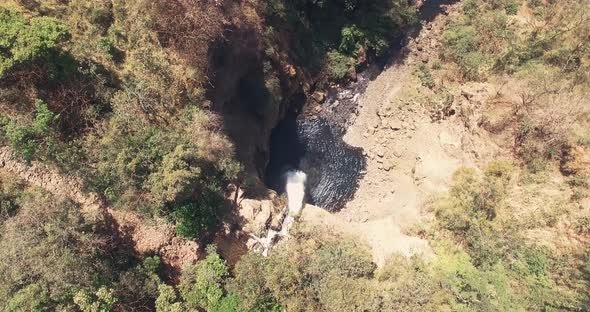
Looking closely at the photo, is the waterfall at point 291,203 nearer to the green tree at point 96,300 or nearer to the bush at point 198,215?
the bush at point 198,215

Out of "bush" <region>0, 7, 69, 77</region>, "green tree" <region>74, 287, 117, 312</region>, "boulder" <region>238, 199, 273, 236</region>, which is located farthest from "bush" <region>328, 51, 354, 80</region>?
"green tree" <region>74, 287, 117, 312</region>

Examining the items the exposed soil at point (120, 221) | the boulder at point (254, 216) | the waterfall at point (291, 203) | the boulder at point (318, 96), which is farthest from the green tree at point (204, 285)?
the boulder at point (318, 96)

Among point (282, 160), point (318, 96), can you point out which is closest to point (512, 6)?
point (318, 96)

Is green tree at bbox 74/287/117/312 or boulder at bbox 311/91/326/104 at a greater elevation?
boulder at bbox 311/91/326/104

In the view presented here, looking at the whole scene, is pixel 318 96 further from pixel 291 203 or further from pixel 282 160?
pixel 291 203

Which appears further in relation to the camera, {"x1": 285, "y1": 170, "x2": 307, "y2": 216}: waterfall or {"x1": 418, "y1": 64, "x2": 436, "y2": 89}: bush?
{"x1": 418, "y1": 64, "x2": 436, "y2": 89}: bush

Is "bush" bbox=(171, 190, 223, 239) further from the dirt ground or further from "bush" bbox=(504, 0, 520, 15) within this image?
"bush" bbox=(504, 0, 520, 15)
